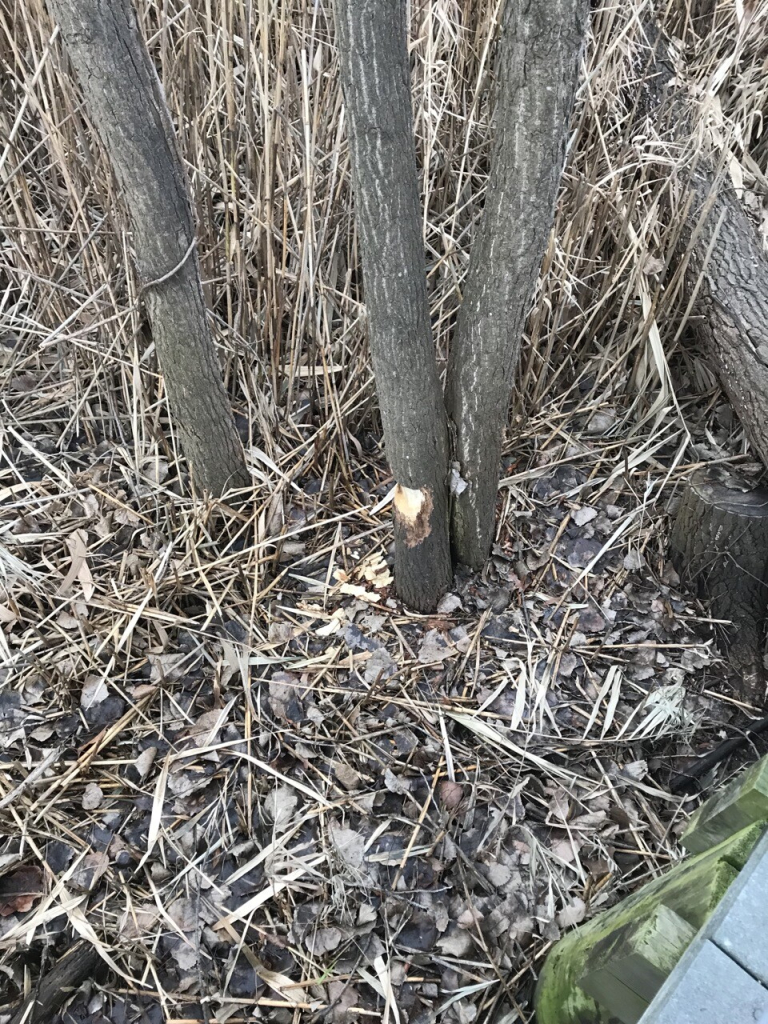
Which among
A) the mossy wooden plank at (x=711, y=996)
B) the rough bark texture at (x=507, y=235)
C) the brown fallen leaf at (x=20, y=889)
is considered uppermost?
the rough bark texture at (x=507, y=235)

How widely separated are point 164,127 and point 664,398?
1499 mm

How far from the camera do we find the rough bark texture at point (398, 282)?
1.14 metres

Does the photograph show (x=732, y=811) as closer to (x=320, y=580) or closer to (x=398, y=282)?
(x=398, y=282)

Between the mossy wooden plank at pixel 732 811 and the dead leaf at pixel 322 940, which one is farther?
the dead leaf at pixel 322 940

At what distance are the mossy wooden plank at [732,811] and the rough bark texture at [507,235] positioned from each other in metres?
0.90

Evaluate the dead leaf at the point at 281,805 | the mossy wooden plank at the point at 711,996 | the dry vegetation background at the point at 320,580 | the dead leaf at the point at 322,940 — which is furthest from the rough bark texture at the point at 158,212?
the mossy wooden plank at the point at 711,996

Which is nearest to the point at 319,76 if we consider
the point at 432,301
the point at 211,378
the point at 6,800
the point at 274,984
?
the point at 432,301

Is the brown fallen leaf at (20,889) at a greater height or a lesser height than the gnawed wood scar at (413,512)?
lesser

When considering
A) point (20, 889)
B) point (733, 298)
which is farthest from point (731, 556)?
point (20, 889)

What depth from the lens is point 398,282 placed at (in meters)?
1.37

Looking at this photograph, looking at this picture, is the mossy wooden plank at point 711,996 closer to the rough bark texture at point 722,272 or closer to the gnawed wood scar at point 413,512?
the gnawed wood scar at point 413,512

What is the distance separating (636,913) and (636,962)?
163 millimetres

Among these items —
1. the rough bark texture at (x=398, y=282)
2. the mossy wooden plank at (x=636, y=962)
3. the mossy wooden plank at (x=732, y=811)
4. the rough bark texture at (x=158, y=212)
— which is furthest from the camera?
the rough bark texture at (x=158, y=212)

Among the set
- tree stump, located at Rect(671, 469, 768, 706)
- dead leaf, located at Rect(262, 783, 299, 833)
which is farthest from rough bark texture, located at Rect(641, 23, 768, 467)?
dead leaf, located at Rect(262, 783, 299, 833)
